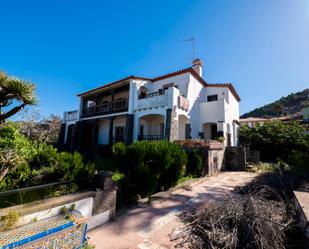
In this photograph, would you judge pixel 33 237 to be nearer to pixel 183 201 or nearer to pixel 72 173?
pixel 72 173

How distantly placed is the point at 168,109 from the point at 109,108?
7.74 metres

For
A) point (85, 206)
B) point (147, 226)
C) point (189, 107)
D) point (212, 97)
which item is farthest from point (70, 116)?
point (147, 226)

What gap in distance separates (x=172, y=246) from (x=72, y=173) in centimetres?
304

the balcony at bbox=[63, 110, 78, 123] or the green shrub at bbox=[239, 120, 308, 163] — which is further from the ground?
the balcony at bbox=[63, 110, 78, 123]

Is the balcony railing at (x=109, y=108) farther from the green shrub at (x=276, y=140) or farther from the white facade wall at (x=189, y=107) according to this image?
the green shrub at (x=276, y=140)

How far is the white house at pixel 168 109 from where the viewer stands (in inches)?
480

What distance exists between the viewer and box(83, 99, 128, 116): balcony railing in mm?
15356

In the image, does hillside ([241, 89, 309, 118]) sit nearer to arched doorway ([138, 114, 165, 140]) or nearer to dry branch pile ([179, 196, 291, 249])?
arched doorway ([138, 114, 165, 140])

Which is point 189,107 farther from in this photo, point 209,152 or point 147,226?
point 147,226

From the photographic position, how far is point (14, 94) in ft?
12.8

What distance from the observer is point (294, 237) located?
2.49 meters

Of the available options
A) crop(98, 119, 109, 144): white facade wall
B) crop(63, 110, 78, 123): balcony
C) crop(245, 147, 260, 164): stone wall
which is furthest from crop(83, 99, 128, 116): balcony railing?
crop(245, 147, 260, 164): stone wall

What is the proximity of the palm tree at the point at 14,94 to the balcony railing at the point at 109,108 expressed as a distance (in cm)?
1060

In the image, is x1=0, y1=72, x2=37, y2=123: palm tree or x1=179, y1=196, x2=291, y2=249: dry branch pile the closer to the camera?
x1=179, y1=196, x2=291, y2=249: dry branch pile
